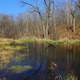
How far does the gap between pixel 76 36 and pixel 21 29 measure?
128ft

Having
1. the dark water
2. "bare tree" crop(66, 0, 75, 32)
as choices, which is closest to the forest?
"bare tree" crop(66, 0, 75, 32)

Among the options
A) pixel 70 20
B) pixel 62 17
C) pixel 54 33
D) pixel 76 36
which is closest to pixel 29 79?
pixel 76 36

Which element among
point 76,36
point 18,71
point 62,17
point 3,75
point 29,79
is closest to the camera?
point 29,79

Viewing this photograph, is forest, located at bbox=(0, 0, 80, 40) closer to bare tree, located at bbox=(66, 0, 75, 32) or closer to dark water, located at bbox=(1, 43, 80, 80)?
bare tree, located at bbox=(66, 0, 75, 32)

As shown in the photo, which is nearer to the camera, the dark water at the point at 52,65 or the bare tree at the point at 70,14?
the dark water at the point at 52,65

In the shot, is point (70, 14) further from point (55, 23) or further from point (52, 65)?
point (52, 65)

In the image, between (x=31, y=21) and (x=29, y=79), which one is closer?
(x=29, y=79)

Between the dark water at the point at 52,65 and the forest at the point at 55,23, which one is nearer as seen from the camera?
the dark water at the point at 52,65

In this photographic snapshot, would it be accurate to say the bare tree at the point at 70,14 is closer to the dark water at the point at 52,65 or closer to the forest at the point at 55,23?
the forest at the point at 55,23

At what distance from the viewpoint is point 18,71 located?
14.1 meters

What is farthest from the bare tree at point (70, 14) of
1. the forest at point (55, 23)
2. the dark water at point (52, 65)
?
the dark water at point (52, 65)

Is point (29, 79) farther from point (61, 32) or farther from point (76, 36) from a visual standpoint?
point (61, 32)

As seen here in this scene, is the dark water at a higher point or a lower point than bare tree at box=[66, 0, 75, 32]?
lower

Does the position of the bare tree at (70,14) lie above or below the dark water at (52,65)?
above
